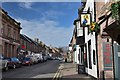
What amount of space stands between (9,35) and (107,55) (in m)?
41.0

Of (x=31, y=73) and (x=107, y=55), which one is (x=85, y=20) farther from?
(x=31, y=73)

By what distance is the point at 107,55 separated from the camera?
→ 13.5 m

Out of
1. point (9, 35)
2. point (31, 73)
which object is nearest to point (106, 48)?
point (31, 73)

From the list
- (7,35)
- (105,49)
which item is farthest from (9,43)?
(105,49)

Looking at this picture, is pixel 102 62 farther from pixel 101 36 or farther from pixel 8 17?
pixel 8 17

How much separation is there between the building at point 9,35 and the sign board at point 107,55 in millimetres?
33940

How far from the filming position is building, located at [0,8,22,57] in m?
47.0

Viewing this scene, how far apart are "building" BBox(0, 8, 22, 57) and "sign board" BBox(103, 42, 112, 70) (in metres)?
33.9

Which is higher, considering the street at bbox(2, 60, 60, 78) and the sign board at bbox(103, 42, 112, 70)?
the sign board at bbox(103, 42, 112, 70)

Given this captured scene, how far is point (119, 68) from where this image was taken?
11.1 m

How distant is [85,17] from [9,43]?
1436 inches

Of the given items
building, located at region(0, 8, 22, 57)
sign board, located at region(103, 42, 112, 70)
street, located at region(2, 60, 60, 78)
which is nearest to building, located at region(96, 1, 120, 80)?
sign board, located at region(103, 42, 112, 70)

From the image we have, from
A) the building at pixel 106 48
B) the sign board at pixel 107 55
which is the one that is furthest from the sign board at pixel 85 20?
the sign board at pixel 107 55

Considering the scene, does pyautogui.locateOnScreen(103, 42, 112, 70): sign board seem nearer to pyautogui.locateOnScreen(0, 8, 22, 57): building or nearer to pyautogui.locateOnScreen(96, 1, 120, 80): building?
pyautogui.locateOnScreen(96, 1, 120, 80): building
